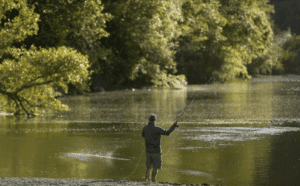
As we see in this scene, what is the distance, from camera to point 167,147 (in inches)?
572

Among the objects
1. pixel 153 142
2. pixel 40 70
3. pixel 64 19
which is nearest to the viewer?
pixel 153 142

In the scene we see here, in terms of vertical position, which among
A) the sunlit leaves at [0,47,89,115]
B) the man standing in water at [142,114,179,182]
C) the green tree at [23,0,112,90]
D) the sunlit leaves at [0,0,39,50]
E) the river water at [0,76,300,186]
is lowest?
the river water at [0,76,300,186]

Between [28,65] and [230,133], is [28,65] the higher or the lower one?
the higher one

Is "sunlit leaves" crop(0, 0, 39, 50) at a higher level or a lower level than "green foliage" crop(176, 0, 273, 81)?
lower

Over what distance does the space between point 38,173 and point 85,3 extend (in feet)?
57.0

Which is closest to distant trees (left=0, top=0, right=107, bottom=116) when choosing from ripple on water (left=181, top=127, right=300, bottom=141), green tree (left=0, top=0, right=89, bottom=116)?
green tree (left=0, top=0, right=89, bottom=116)

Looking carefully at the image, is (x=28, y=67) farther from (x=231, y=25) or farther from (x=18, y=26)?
(x=231, y=25)

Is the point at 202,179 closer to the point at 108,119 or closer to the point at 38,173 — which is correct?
the point at 38,173

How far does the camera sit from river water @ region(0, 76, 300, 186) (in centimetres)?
1083

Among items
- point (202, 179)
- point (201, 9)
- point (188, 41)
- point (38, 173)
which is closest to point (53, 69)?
point (38, 173)

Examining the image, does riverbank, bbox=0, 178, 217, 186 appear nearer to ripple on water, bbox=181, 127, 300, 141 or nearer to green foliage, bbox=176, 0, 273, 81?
ripple on water, bbox=181, 127, 300, 141

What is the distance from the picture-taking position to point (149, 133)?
30.6ft

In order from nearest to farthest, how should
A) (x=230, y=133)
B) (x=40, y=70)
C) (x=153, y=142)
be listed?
(x=153, y=142) → (x=230, y=133) → (x=40, y=70)

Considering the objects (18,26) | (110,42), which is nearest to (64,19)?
(18,26)
